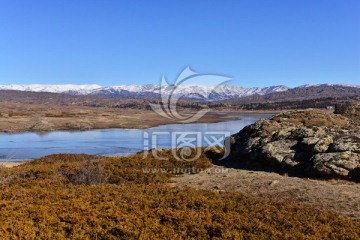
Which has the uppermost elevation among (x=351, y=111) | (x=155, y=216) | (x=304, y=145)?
(x=351, y=111)

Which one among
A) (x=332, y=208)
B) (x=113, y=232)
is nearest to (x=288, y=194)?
(x=332, y=208)

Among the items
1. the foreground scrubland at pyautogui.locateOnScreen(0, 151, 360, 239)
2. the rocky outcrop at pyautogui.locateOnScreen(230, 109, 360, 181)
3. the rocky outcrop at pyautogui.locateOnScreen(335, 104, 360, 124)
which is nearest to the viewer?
the foreground scrubland at pyautogui.locateOnScreen(0, 151, 360, 239)

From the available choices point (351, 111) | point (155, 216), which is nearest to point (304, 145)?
point (351, 111)

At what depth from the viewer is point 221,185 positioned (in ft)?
48.0

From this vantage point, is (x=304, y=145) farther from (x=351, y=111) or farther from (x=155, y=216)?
(x=155, y=216)

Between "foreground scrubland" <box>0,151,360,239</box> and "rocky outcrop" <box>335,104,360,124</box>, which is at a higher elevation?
"rocky outcrop" <box>335,104,360,124</box>

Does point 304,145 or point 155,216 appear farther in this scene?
point 304,145

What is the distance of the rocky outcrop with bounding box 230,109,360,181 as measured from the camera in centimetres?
1498

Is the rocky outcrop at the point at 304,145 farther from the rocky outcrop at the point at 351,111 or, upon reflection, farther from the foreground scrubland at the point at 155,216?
the foreground scrubland at the point at 155,216

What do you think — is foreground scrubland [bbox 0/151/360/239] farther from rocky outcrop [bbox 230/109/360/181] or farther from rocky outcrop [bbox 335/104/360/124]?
rocky outcrop [bbox 335/104/360/124]

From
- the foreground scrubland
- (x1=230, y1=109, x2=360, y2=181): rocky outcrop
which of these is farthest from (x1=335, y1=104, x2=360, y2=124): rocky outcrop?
the foreground scrubland

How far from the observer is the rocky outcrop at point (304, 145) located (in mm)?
14977

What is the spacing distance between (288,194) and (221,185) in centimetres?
307

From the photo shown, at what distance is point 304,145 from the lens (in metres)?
17.1
